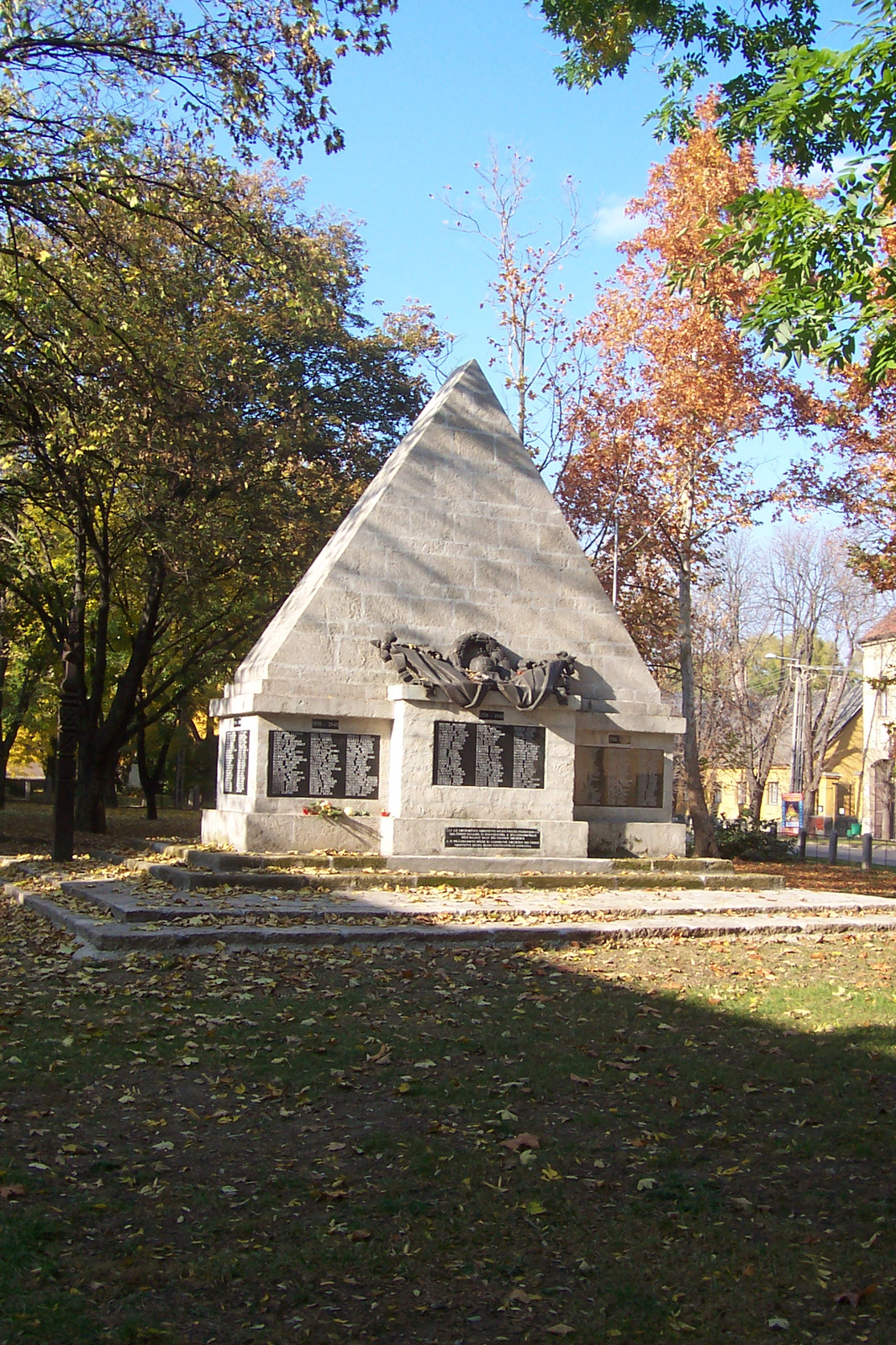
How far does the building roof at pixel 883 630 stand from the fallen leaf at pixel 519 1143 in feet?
112

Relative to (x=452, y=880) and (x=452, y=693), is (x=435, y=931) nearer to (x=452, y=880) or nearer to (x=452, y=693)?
(x=452, y=880)

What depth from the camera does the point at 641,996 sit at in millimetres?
8031

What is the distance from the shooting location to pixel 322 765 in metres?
13.9

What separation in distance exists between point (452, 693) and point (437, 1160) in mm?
9250

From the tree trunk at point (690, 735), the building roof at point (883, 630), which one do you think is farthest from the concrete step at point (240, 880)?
the building roof at point (883, 630)

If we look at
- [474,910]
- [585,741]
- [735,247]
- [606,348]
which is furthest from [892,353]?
[606,348]

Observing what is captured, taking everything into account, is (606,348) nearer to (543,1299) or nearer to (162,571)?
(162,571)

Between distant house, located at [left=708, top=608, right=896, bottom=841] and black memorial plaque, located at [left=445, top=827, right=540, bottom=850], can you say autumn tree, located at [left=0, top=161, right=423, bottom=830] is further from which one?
distant house, located at [left=708, top=608, right=896, bottom=841]

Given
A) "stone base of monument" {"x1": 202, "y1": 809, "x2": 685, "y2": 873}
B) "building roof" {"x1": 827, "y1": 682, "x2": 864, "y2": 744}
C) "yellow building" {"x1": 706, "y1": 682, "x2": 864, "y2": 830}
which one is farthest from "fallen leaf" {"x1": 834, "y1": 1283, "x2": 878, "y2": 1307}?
"yellow building" {"x1": 706, "y1": 682, "x2": 864, "y2": 830}

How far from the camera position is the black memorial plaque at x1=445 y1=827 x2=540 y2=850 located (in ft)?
45.4

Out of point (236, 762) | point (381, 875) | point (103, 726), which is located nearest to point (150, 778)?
point (103, 726)

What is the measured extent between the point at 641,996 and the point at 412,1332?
4800 millimetres

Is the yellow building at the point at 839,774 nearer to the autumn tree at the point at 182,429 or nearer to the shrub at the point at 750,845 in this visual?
the shrub at the point at 750,845

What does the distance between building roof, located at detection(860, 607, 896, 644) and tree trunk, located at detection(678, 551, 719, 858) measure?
1802 cm
